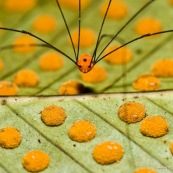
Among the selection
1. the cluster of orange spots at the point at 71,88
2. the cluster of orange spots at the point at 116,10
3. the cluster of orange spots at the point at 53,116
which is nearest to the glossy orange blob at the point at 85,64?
the cluster of orange spots at the point at 71,88

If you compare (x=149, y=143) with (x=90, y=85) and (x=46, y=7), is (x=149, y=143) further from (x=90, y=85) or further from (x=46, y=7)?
(x=46, y=7)

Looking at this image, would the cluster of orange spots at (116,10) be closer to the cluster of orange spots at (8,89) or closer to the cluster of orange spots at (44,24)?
the cluster of orange spots at (44,24)

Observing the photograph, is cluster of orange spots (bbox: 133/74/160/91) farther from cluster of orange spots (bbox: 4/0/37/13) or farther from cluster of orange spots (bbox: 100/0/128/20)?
cluster of orange spots (bbox: 4/0/37/13)

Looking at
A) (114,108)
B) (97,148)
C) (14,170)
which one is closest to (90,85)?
(114,108)

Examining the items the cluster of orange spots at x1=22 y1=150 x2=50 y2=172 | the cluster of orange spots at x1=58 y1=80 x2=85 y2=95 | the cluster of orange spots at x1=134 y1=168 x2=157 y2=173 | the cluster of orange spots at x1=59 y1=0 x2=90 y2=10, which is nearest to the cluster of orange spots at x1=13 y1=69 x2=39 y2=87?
the cluster of orange spots at x1=58 y1=80 x2=85 y2=95

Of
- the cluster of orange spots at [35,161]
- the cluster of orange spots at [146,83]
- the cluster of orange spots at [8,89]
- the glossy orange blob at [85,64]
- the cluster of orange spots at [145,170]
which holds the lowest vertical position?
the cluster of orange spots at [35,161]

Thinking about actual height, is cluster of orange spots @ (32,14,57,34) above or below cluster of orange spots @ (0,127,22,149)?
above
